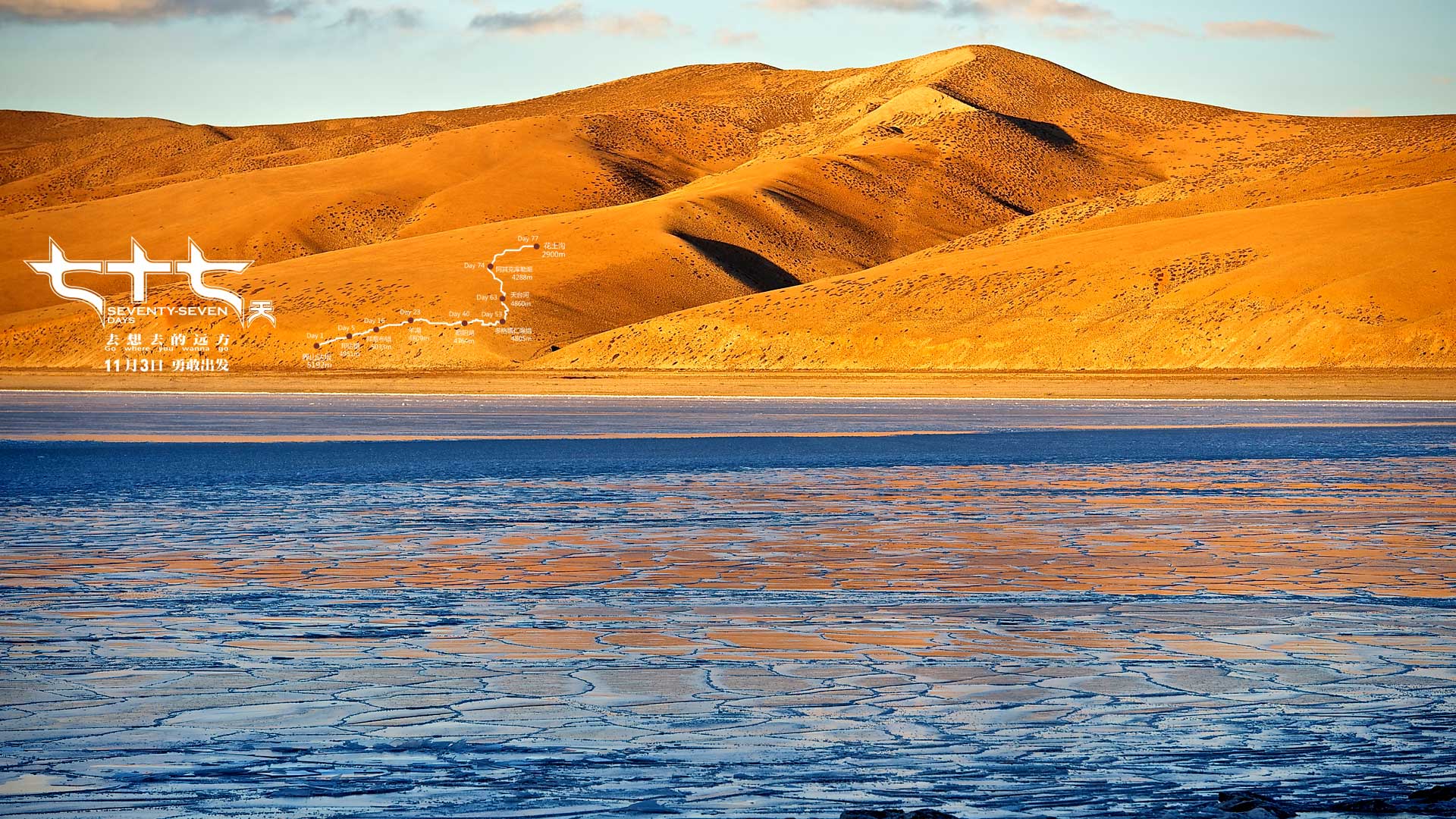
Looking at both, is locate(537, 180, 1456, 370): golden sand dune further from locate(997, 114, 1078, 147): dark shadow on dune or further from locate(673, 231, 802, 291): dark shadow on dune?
locate(997, 114, 1078, 147): dark shadow on dune

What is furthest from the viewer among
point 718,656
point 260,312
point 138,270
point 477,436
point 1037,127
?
point 1037,127

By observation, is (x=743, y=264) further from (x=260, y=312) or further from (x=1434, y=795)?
(x=1434, y=795)

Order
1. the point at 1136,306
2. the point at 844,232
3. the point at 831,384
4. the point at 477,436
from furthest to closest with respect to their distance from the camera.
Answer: the point at 844,232, the point at 1136,306, the point at 831,384, the point at 477,436

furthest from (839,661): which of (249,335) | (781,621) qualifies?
(249,335)

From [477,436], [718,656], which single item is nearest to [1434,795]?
Result: [718,656]

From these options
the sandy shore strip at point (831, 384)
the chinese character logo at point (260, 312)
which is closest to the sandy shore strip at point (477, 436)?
the sandy shore strip at point (831, 384)

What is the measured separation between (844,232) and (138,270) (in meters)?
49.1

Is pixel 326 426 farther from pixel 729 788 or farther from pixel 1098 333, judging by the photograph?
pixel 1098 333

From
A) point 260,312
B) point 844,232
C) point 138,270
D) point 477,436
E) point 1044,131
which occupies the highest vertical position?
point 1044,131

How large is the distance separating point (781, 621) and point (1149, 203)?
9780 centimetres

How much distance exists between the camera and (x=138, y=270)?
404ft

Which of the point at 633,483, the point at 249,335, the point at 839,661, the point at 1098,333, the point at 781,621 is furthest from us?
the point at 249,335

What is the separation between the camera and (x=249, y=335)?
97.3 m

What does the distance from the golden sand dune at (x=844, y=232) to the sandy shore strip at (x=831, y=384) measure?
13.7 ft
